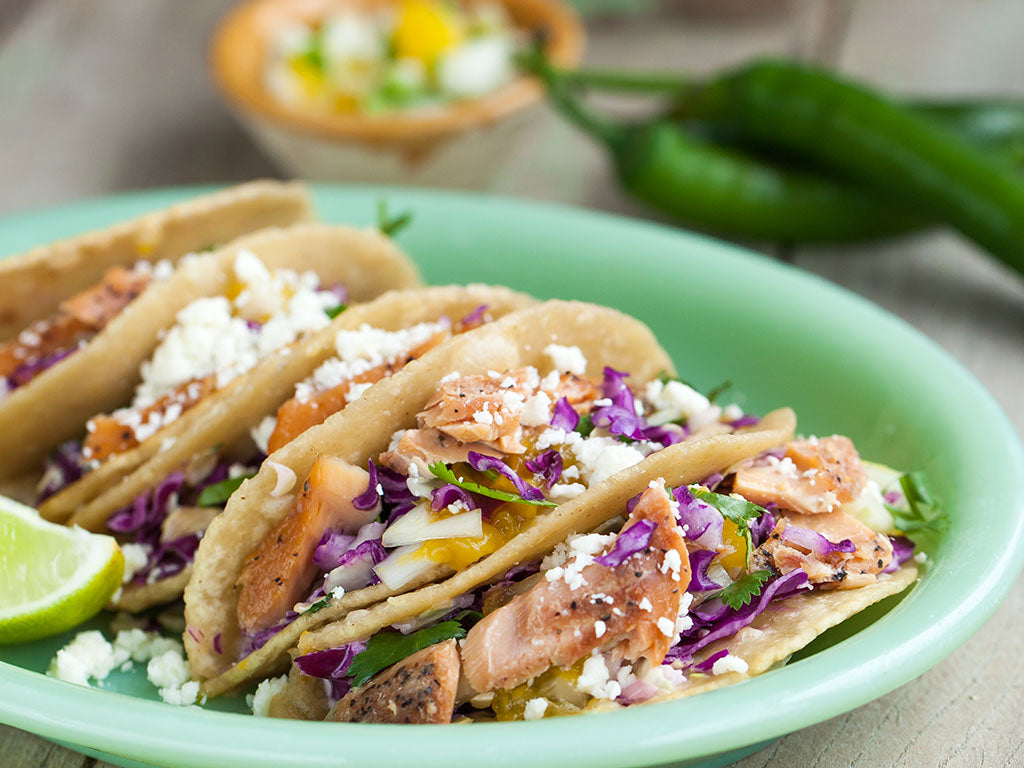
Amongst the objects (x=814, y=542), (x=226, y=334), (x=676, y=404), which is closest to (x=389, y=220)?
(x=226, y=334)

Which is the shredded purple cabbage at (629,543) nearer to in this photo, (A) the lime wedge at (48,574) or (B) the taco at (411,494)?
(B) the taco at (411,494)

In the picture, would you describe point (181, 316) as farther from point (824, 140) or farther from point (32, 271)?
point (824, 140)

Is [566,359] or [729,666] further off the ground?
[566,359]

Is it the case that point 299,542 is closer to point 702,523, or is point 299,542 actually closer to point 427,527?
point 427,527

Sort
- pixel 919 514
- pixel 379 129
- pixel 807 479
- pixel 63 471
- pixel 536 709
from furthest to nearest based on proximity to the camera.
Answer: pixel 379 129, pixel 63 471, pixel 919 514, pixel 807 479, pixel 536 709

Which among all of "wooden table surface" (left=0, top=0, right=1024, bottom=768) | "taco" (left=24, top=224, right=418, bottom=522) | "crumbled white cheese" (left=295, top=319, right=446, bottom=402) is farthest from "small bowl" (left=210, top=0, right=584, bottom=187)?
"crumbled white cheese" (left=295, top=319, right=446, bottom=402)

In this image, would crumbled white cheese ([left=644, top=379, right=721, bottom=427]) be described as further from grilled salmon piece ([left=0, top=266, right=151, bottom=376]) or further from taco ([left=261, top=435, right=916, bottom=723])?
grilled salmon piece ([left=0, top=266, right=151, bottom=376])

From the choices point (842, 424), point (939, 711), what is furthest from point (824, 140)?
point (939, 711)
